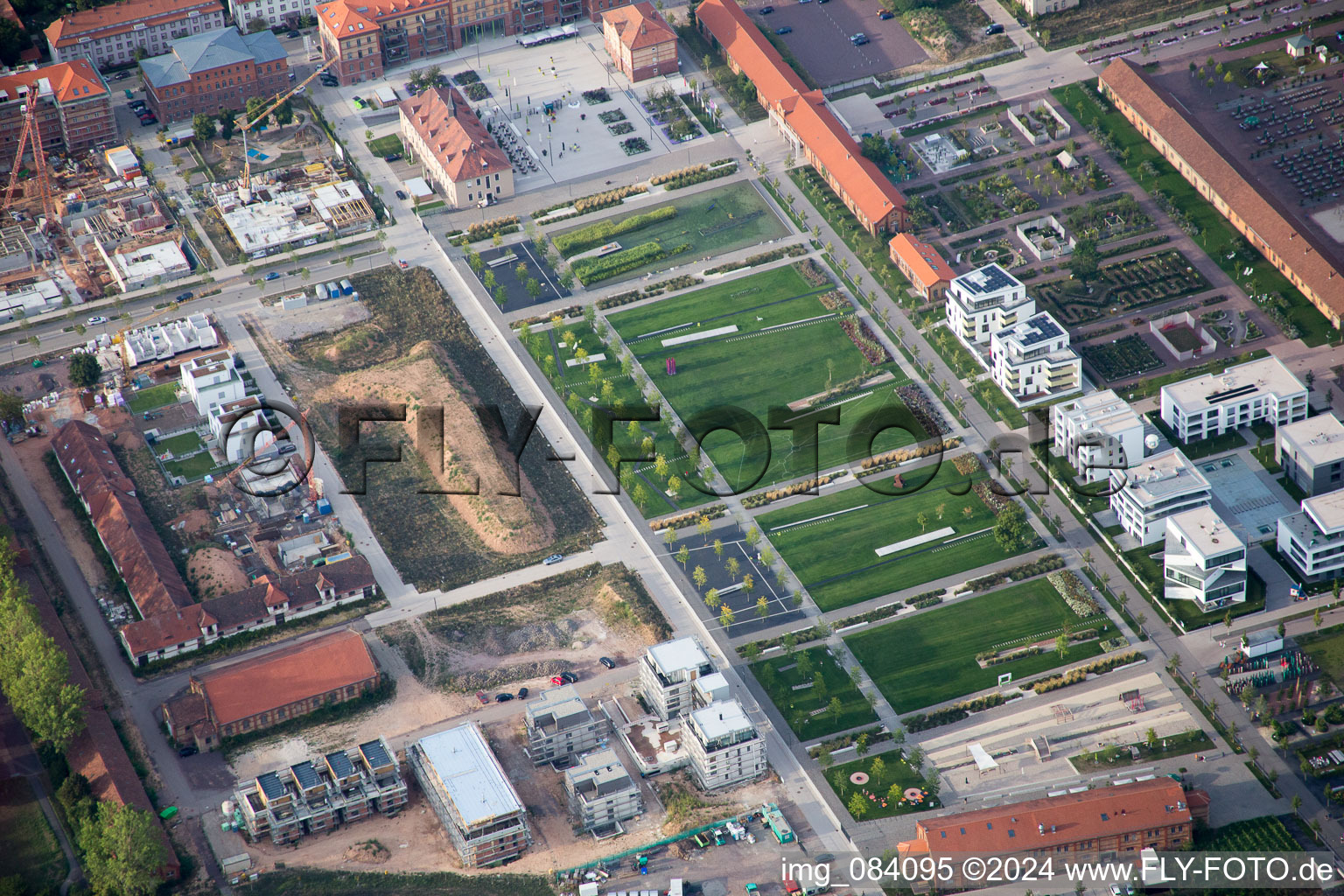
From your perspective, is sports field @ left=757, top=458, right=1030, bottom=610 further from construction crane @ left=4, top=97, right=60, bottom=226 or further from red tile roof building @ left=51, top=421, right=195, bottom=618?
construction crane @ left=4, top=97, right=60, bottom=226

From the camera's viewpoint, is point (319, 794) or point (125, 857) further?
point (319, 794)

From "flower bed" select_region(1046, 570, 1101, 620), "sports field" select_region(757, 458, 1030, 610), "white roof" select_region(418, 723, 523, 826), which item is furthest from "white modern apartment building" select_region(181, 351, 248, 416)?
"flower bed" select_region(1046, 570, 1101, 620)

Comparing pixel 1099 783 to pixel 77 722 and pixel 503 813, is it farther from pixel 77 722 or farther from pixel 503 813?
pixel 77 722

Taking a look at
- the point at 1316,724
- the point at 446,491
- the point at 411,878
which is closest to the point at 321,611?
the point at 446,491

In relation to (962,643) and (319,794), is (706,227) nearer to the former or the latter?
(962,643)

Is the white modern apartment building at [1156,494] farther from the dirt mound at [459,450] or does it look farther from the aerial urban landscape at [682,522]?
the dirt mound at [459,450]

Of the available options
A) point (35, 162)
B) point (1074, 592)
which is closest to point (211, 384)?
point (35, 162)
